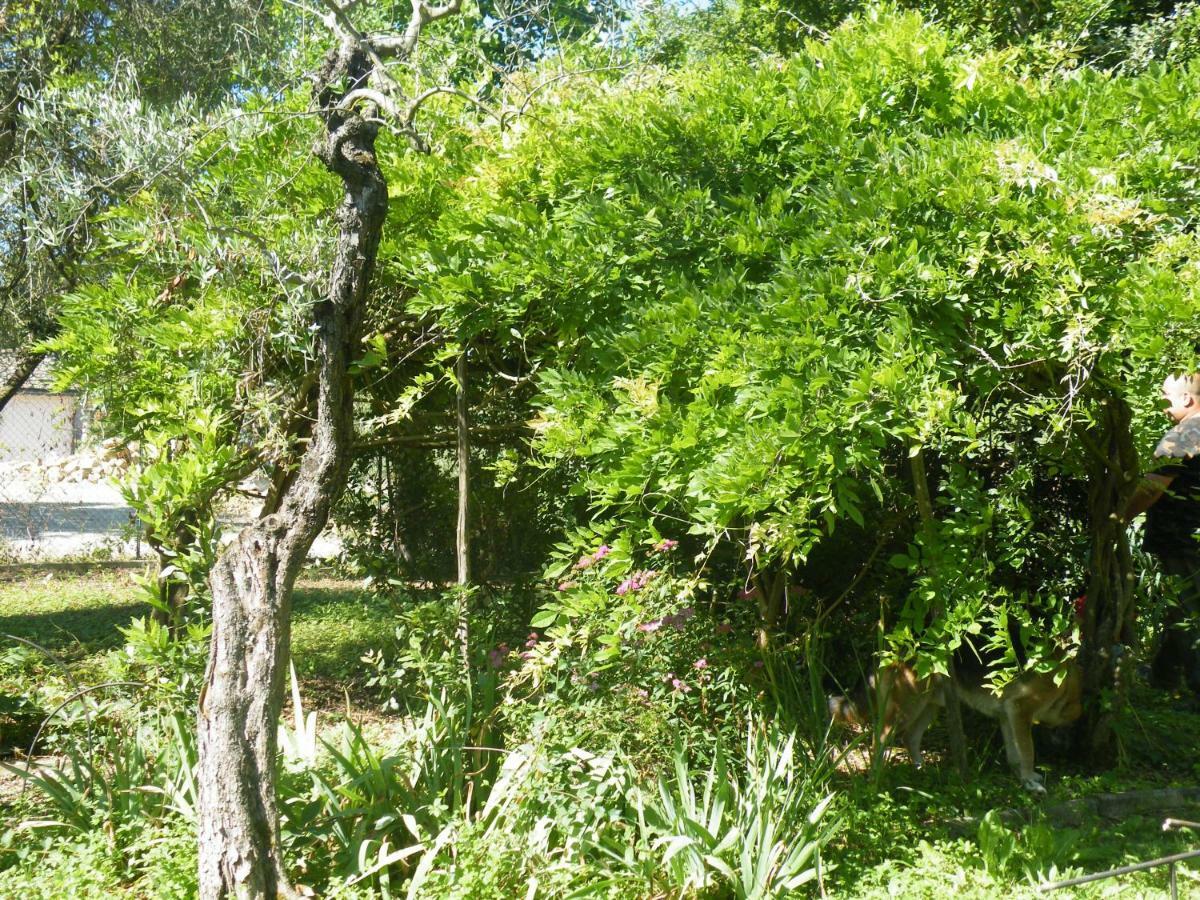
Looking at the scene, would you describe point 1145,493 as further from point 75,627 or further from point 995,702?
point 75,627

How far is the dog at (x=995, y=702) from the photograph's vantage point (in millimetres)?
5336

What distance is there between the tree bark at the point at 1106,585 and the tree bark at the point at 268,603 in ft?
10.6

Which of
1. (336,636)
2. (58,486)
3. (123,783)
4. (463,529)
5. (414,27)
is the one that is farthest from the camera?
(58,486)

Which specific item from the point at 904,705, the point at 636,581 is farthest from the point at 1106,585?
the point at 636,581

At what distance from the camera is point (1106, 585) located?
5.48m

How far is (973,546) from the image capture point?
430cm

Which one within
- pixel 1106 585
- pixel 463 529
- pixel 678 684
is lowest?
pixel 678 684

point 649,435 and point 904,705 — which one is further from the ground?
point 649,435

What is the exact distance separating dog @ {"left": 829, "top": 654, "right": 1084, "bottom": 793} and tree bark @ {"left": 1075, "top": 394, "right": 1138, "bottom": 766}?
16 cm

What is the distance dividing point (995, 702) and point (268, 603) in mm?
3676

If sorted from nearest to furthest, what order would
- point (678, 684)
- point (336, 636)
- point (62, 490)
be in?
point (678, 684)
point (336, 636)
point (62, 490)

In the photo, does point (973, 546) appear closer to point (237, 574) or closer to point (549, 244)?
point (549, 244)

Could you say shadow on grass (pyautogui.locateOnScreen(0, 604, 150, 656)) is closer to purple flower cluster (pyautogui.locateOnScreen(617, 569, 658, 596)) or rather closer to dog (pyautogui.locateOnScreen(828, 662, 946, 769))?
purple flower cluster (pyautogui.locateOnScreen(617, 569, 658, 596))

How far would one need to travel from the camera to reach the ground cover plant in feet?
12.1
